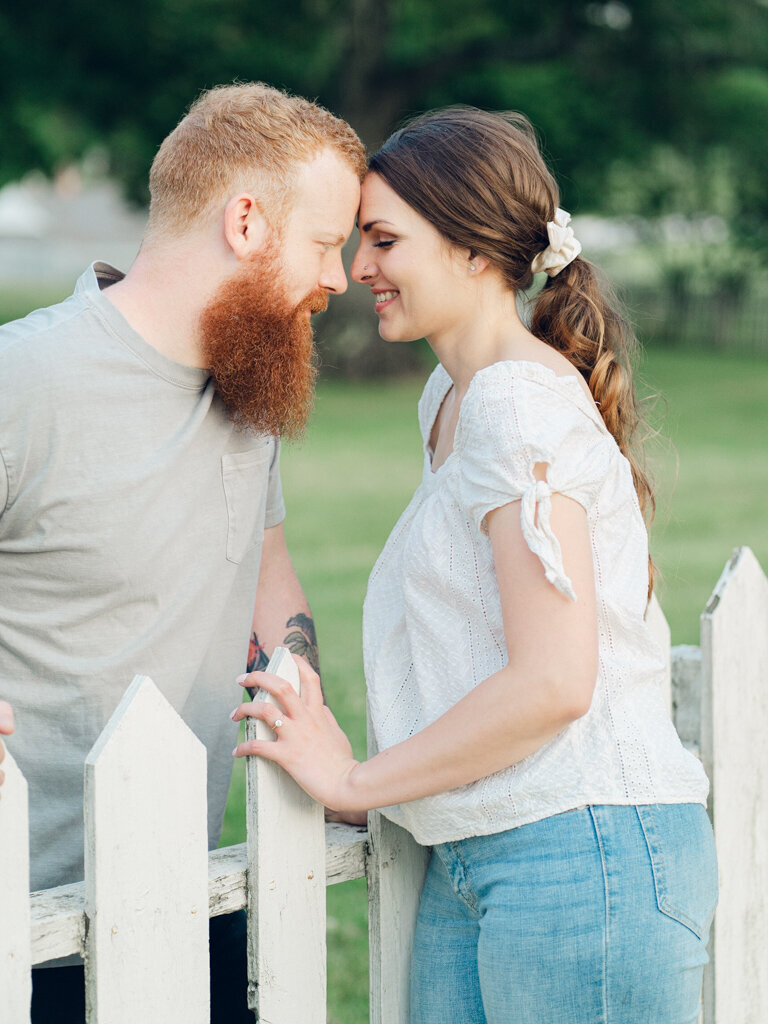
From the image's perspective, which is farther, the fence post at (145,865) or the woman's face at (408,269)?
the woman's face at (408,269)

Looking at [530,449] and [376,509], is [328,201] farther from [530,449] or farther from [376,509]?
[376,509]

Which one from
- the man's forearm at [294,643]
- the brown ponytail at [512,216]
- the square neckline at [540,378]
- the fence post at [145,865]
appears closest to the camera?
the fence post at [145,865]

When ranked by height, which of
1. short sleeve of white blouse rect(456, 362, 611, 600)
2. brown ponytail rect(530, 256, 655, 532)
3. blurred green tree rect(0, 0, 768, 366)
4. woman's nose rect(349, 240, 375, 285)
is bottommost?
short sleeve of white blouse rect(456, 362, 611, 600)

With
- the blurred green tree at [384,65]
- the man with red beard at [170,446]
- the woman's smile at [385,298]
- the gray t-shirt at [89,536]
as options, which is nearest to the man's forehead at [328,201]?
the man with red beard at [170,446]

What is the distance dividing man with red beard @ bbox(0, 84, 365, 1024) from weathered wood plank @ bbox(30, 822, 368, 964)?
0.29 m

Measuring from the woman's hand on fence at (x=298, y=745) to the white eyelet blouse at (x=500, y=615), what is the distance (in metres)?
0.12

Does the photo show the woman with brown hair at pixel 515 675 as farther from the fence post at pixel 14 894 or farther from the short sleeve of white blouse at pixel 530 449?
the fence post at pixel 14 894

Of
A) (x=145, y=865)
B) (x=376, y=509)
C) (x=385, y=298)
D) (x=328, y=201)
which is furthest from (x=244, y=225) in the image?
(x=376, y=509)

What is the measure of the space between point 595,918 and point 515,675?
1.24 feet

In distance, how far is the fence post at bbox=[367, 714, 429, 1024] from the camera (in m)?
2.06

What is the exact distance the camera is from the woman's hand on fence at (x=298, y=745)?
6.04 feet

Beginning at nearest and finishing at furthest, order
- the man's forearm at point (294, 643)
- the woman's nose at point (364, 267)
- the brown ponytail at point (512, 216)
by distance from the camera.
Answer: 1. the brown ponytail at point (512, 216)
2. the woman's nose at point (364, 267)
3. the man's forearm at point (294, 643)

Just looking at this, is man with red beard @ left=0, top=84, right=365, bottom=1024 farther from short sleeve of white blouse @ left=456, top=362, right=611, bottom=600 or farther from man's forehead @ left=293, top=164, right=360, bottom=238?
short sleeve of white blouse @ left=456, top=362, right=611, bottom=600

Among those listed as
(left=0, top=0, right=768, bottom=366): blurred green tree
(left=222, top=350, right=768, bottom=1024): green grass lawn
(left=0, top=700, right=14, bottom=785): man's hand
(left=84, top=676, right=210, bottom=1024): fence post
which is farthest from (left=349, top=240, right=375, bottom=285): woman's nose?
(left=0, top=0, right=768, bottom=366): blurred green tree
